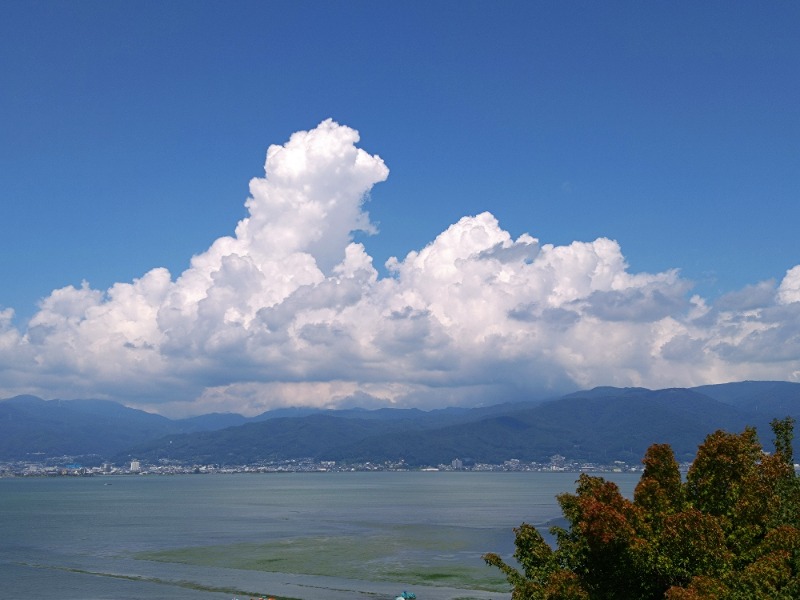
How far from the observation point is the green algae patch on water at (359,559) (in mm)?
97562

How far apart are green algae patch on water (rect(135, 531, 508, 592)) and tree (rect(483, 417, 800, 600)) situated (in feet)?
208

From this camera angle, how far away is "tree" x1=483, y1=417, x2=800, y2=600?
26375mm

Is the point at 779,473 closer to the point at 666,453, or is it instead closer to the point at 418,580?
the point at 666,453

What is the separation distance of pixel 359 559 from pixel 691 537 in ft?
307

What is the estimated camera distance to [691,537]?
26484mm

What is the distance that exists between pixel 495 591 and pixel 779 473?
64151mm

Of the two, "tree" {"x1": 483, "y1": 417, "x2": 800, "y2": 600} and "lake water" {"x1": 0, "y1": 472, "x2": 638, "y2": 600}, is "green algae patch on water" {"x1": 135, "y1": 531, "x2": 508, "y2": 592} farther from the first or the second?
"tree" {"x1": 483, "y1": 417, "x2": 800, "y2": 600}

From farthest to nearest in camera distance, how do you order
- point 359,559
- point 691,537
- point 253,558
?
point 253,558, point 359,559, point 691,537

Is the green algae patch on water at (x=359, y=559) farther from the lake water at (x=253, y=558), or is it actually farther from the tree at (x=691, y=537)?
the tree at (x=691, y=537)

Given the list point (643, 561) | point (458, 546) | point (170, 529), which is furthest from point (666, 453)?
point (170, 529)

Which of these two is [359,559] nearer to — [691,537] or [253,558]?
[253,558]

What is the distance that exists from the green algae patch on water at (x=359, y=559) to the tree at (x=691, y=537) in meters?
63.3

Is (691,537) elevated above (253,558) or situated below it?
above

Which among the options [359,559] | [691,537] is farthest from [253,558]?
[691,537]
